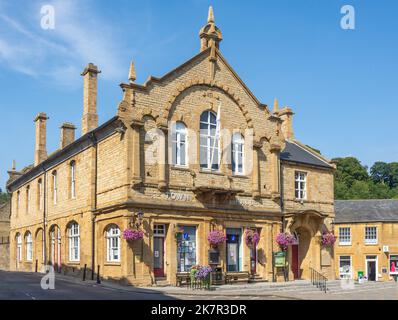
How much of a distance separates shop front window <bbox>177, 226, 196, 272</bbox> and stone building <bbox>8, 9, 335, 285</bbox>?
0.05 metres

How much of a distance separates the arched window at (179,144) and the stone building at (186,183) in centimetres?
5

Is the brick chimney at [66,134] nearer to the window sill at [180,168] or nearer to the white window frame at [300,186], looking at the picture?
the window sill at [180,168]

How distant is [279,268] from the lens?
30.6 m

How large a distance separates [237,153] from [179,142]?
12.8 feet

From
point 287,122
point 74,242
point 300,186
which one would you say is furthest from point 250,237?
point 287,122

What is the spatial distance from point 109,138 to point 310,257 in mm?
14102

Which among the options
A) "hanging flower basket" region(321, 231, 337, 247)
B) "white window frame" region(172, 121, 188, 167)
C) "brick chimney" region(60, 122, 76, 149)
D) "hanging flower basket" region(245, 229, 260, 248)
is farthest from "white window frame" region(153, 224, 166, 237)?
"brick chimney" region(60, 122, 76, 149)

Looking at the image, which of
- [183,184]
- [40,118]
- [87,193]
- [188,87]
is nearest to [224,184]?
[183,184]

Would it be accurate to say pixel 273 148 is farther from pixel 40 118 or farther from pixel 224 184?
pixel 40 118

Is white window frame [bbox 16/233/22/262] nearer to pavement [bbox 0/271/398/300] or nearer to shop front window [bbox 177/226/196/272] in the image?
pavement [bbox 0/271/398/300]

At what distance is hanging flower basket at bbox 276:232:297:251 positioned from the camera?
30.1 meters

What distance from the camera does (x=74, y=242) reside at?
104 ft

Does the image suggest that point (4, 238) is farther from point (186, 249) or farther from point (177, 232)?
point (177, 232)

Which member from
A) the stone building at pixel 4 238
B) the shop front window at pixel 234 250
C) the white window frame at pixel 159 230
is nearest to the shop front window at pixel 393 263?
the shop front window at pixel 234 250
